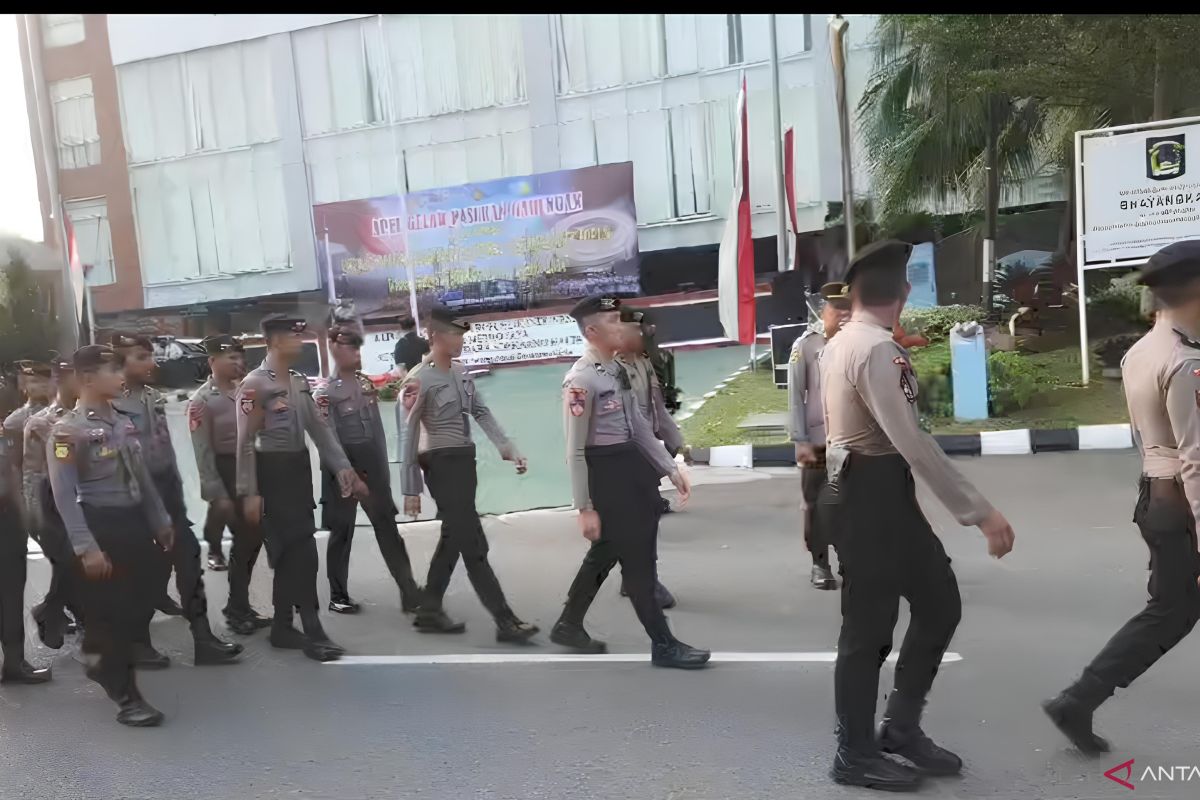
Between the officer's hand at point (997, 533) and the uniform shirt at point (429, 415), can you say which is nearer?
the officer's hand at point (997, 533)

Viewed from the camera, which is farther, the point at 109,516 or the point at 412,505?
the point at 412,505

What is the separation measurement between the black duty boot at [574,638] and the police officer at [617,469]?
0.98 feet

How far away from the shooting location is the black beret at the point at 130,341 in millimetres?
4486

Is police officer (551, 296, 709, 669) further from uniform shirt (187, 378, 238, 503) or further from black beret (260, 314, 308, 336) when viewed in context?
uniform shirt (187, 378, 238, 503)

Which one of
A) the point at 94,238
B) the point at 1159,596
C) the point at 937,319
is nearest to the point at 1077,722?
the point at 1159,596

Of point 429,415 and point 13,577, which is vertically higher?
point 429,415

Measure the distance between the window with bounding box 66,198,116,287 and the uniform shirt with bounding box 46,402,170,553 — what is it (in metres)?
1.29

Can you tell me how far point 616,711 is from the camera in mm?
3393

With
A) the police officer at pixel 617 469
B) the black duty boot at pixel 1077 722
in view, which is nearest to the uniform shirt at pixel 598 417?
the police officer at pixel 617 469

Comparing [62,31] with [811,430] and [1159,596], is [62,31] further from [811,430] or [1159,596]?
[1159,596]

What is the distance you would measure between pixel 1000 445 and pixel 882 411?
6212mm

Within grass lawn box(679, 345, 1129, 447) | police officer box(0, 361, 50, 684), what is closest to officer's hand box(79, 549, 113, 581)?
police officer box(0, 361, 50, 684)

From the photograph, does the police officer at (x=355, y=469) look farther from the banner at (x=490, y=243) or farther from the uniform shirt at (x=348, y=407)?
the banner at (x=490, y=243)
